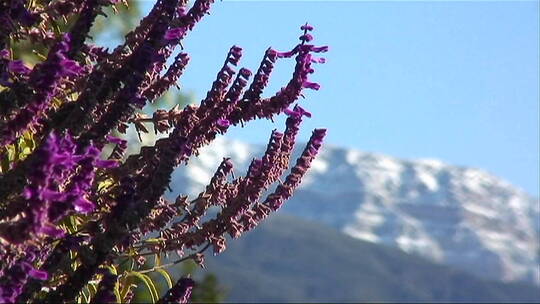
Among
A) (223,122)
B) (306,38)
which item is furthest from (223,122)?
(306,38)

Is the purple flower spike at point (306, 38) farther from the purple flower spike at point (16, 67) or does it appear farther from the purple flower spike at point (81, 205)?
the purple flower spike at point (81, 205)

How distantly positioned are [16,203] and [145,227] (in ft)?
4.27

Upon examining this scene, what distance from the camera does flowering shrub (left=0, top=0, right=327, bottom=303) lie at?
3.56 metres

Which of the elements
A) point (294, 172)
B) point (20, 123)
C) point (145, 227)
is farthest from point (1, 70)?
point (294, 172)

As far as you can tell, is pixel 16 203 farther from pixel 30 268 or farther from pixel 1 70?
pixel 1 70

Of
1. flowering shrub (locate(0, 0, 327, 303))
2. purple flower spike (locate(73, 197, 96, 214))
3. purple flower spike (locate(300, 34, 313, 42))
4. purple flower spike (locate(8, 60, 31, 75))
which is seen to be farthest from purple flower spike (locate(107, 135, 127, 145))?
purple flower spike (locate(300, 34, 313, 42))

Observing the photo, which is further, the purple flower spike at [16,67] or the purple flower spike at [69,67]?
the purple flower spike at [16,67]

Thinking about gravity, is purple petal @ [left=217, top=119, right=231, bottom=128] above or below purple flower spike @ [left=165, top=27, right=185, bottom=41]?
below

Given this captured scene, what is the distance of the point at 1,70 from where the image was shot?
4.09m

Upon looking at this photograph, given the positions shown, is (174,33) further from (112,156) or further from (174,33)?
(112,156)

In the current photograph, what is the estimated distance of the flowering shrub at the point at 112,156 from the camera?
356 centimetres

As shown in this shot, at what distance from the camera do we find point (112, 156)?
16.4 ft

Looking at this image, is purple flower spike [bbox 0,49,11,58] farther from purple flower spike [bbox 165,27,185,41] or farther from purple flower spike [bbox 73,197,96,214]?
purple flower spike [bbox 73,197,96,214]

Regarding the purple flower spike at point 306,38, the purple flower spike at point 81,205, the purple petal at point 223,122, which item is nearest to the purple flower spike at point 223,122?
the purple petal at point 223,122
